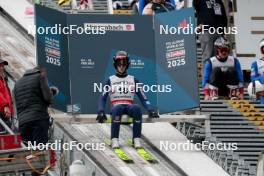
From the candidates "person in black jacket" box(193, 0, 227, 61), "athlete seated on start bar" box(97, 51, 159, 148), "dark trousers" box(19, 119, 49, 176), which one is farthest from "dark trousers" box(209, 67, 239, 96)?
"dark trousers" box(19, 119, 49, 176)

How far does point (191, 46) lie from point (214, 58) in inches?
21.3

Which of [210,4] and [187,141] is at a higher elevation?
[210,4]

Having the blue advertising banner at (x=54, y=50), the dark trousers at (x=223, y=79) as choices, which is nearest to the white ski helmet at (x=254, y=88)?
the dark trousers at (x=223, y=79)

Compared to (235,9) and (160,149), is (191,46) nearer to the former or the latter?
(160,149)

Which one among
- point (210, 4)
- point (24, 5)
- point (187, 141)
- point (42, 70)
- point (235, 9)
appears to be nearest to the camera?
point (42, 70)

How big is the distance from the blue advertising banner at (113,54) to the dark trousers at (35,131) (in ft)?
8.43

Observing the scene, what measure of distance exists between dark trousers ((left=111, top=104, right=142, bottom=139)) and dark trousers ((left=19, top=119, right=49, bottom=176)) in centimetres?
136

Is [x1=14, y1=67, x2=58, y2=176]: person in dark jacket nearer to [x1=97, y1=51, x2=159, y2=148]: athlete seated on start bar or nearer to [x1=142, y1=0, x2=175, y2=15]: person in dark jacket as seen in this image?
[x1=97, y1=51, x2=159, y2=148]: athlete seated on start bar

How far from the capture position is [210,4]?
1202 inches

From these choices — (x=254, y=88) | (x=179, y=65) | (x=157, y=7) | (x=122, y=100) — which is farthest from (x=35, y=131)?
(x=157, y=7)

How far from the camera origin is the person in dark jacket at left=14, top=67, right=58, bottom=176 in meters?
25.4

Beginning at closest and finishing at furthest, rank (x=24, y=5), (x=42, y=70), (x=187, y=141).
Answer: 1. (x=42, y=70)
2. (x=187, y=141)
3. (x=24, y=5)

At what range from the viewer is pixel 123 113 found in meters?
26.6

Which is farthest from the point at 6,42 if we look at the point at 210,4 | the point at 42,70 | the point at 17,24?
the point at 42,70
